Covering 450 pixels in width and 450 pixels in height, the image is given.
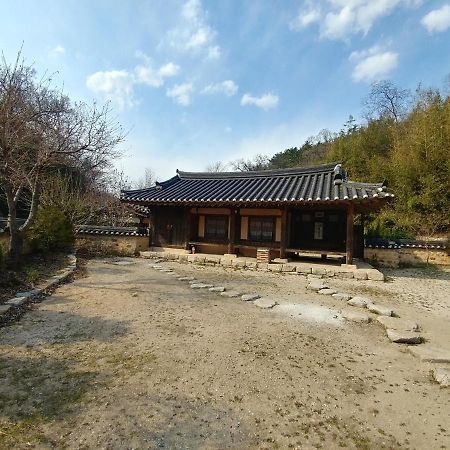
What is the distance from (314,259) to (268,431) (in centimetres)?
1068

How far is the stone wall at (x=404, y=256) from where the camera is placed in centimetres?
1309

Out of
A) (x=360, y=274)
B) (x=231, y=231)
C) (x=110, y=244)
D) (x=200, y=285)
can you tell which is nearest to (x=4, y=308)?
(x=200, y=285)

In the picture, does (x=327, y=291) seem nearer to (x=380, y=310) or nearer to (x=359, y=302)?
(x=359, y=302)

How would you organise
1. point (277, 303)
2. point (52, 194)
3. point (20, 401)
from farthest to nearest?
point (52, 194) → point (277, 303) → point (20, 401)

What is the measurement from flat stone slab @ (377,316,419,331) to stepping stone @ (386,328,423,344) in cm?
28

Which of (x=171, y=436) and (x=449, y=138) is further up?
(x=449, y=138)

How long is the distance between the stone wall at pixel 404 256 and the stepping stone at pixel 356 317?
26.5 ft

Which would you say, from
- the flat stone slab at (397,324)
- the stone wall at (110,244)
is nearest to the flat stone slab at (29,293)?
the flat stone slab at (397,324)

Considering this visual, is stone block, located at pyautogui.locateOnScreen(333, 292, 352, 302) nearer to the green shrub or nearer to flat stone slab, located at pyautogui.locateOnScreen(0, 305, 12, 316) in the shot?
flat stone slab, located at pyautogui.locateOnScreen(0, 305, 12, 316)

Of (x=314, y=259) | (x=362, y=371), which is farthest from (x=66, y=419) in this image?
(x=314, y=259)

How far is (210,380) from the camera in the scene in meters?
3.48

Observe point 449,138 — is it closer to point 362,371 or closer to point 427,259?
point 427,259

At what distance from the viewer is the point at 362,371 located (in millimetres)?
3832

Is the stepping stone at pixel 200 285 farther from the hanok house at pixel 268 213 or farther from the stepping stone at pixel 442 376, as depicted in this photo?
the stepping stone at pixel 442 376
